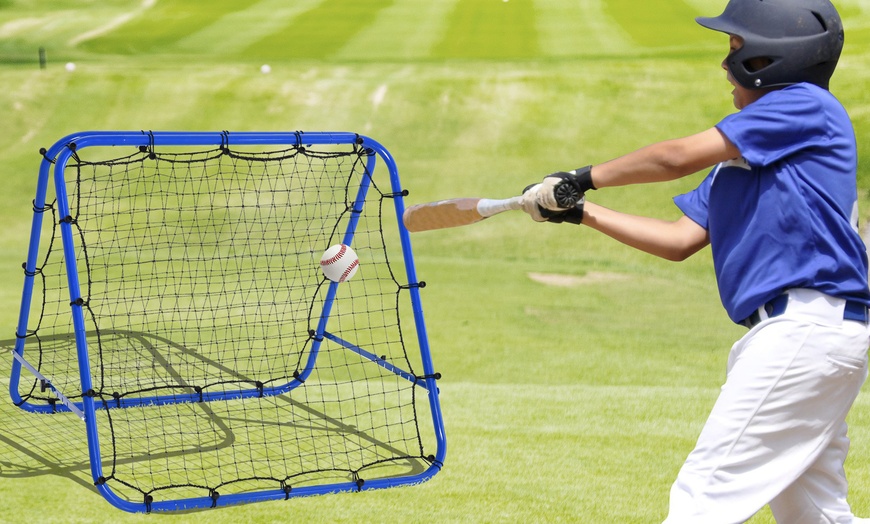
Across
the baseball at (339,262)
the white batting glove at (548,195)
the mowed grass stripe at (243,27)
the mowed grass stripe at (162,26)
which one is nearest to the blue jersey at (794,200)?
the white batting glove at (548,195)

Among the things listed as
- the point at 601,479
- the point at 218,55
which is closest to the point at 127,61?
the point at 218,55

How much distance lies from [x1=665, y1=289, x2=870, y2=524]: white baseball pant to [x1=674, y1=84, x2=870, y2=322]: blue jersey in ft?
0.26

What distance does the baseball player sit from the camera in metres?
2.71

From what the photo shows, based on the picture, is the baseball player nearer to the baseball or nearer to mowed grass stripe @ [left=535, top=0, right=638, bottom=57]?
the baseball

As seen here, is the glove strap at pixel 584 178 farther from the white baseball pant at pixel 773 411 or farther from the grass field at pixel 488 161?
the grass field at pixel 488 161

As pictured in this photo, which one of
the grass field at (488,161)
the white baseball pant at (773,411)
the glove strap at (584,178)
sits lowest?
the grass field at (488,161)

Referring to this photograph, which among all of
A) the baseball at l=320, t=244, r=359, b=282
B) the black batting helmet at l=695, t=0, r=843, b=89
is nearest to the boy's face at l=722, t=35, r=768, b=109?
the black batting helmet at l=695, t=0, r=843, b=89

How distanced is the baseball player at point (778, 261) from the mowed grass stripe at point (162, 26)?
16799 mm

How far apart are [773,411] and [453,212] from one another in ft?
4.11

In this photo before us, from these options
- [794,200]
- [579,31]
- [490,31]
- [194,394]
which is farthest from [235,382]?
[579,31]

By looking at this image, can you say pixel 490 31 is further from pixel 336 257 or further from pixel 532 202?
pixel 532 202

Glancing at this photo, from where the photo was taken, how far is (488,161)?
13750 millimetres

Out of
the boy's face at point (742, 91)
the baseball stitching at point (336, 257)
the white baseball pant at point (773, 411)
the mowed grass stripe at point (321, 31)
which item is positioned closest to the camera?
the white baseball pant at point (773, 411)

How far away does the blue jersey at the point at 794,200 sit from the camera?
2730 mm
